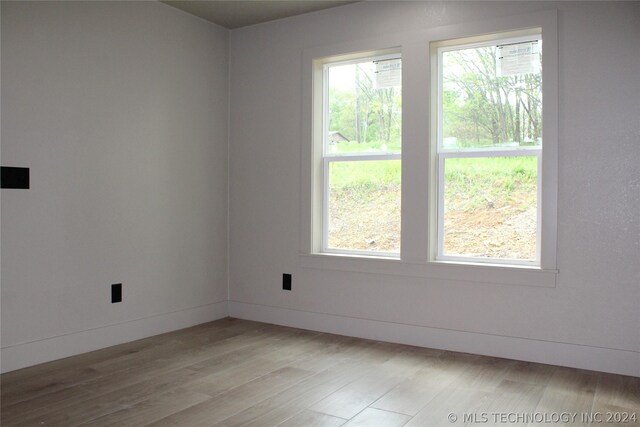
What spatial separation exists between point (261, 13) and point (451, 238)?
7.35 feet

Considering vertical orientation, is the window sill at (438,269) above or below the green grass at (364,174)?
below

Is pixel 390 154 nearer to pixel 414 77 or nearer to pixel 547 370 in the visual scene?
pixel 414 77

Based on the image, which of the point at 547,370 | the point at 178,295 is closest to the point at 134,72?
the point at 178,295

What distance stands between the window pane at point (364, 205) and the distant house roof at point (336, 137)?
0.60 ft

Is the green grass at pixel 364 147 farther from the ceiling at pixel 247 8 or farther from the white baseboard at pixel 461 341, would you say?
the white baseboard at pixel 461 341

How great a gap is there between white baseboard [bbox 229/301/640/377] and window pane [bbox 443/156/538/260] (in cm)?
54

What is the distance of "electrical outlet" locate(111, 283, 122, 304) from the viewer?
3.74 m

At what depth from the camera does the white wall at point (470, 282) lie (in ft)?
10.3

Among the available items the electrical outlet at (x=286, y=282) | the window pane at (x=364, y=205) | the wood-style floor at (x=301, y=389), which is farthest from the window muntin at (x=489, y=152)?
the electrical outlet at (x=286, y=282)

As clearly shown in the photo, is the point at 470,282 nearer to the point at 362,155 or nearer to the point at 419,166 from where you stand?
the point at 419,166

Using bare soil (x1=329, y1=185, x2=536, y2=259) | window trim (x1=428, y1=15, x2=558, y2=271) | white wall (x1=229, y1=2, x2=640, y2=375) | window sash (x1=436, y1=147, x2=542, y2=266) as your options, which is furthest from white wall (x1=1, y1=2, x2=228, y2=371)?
window trim (x1=428, y1=15, x2=558, y2=271)

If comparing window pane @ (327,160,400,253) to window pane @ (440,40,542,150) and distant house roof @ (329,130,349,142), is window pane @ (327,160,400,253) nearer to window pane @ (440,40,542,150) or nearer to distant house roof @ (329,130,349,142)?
distant house roof @ (329,130,349,142)

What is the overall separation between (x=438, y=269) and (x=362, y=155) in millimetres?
1022

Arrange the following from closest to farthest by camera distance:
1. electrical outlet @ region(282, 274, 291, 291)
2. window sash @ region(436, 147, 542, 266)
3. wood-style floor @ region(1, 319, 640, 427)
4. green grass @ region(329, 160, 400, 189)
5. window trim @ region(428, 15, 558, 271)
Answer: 1. wood-style floor @ region(1, 319, 640, 427)
2. window trim @ region(428, 15, 558, 271)
3. window sash @ region(436, 147, 542, 266)
4. green grass @ region(329, 160, 400, 189)
5. electrical outlet @ region(282, 274, 291, 291)
